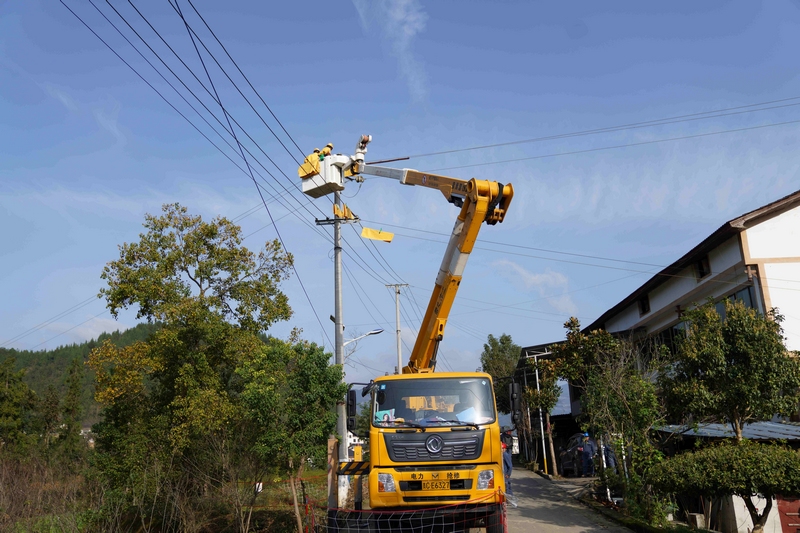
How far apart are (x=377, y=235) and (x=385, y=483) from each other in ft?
28.9

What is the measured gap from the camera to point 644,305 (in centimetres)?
2434

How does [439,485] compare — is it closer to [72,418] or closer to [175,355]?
[175,355]

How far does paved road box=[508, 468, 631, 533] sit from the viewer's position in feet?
41.5

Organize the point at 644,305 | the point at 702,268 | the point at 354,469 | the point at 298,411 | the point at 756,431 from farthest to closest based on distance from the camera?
the point at 644,305, the point at 702,268, the point at 756,431, the point at 298,411, the point at 354,469

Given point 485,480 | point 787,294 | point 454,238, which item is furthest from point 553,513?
point 787,294

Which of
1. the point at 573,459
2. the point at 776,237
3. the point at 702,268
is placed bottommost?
the point at 573,459

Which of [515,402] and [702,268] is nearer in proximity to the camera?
[515,402]

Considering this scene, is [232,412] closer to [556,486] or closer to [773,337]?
[556,486]

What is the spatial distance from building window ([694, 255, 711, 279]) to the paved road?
7.58 m

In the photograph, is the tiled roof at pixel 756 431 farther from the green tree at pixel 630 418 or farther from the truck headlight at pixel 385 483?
the truck headlight at pixel 385 483

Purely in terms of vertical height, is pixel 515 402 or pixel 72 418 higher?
pixel 72 418

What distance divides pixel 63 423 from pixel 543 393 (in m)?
42.8

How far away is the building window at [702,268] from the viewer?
18969mm

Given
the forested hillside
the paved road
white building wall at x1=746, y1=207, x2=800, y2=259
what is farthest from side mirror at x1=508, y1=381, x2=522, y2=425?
the forested hillside
